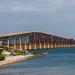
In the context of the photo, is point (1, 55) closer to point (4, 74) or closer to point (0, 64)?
point (0, 64)

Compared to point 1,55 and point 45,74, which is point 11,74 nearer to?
point 45,74

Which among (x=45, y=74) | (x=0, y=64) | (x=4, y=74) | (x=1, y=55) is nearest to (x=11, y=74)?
(x=4, y=74)

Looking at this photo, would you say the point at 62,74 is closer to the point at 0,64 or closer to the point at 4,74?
the point at 4,74

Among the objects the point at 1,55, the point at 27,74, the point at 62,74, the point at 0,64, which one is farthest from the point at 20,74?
the point at 1,55

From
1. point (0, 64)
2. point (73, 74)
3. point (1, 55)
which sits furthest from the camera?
point (1, 55)

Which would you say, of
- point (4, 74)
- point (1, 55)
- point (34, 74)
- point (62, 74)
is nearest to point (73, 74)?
point (62, 74)

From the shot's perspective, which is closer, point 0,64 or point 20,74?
point 20,74

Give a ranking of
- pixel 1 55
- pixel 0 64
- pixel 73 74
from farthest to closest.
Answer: pixel 1 55 → pixel 0 64 → pixel 73 74

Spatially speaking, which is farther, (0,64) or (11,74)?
(0,64)
